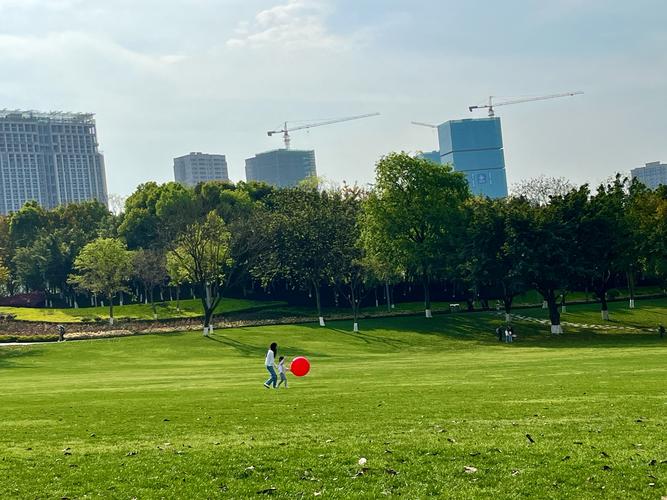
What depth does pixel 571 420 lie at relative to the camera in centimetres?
1923

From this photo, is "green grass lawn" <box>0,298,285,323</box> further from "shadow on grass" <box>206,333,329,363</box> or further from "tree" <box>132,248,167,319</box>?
"shadow on grass" <box>206,333,329,363</box>

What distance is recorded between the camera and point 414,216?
286 feet

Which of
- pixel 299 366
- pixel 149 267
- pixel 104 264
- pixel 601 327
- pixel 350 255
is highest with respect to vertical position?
pixel 104 264

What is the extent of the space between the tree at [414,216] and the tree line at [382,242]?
0.43 feet

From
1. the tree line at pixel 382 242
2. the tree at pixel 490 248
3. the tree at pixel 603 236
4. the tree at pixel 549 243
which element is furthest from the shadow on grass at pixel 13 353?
the tree at pixel 603 236

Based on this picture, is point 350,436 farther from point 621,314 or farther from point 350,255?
point 621,314

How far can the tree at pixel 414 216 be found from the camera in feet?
279

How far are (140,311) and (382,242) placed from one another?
4197 centimetres

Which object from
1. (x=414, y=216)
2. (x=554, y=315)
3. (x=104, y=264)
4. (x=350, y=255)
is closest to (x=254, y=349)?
(x=350, y=255)

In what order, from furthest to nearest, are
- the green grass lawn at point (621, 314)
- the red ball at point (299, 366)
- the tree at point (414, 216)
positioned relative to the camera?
the tree at point (414, 216) < the green grass lawn at point (621, 314) < the red ball at point (299, 366)

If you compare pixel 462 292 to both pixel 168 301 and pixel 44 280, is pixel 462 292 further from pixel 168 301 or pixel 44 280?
pixel 44 280

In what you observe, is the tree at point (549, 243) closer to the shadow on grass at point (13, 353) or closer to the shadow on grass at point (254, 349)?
the shadow on grass at point (254, 349)

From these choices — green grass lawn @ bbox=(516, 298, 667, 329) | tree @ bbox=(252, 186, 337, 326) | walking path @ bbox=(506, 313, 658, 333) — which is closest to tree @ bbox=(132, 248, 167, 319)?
Answer: tree @ bbox=(252, 186, 337, 326)

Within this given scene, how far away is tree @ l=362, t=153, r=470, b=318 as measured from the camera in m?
85.0
